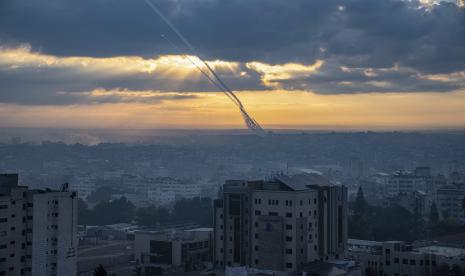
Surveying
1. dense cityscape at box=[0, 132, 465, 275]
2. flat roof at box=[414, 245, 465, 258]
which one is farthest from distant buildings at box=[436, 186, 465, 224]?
flat roof at box=[414, 245, 465, 258]

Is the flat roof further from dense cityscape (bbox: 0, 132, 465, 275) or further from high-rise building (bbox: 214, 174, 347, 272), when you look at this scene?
high-rise building (bbox: 214, 174, 347, 272)

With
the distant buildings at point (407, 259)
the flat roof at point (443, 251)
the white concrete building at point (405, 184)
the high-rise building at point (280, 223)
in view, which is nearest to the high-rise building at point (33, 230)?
the high-rise building at point (280, 223)

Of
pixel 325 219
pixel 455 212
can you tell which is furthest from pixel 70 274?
pixel 455 212

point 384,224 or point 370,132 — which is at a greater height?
point 370,132

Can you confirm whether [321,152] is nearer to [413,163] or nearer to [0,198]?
[413,163]

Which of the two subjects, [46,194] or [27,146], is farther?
[27,146]

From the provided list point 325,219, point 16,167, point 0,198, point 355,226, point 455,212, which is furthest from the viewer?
point 16,167

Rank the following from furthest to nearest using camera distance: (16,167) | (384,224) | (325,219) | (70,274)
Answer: (16,167)
(384,224)
(325,219)
(70,274)

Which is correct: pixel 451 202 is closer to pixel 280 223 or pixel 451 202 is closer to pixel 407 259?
pixel 407 259

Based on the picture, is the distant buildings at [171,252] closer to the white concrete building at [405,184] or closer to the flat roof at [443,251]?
the flat roof at [443,251]
